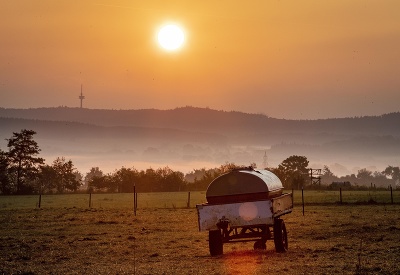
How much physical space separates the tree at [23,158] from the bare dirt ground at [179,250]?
86762 millimetres

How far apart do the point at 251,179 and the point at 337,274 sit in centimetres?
594

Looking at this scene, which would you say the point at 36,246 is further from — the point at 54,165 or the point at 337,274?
the point at 54,165

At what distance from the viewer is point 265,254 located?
72.2 ft

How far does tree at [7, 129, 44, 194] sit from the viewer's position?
406 ft

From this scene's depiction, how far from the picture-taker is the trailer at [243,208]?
69.0ft

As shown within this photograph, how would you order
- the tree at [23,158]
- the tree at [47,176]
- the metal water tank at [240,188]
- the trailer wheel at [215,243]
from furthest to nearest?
the tree at [47,176], the tree at [23,158], the metal water tank at [240,188], the trailer wheel at [215,243]

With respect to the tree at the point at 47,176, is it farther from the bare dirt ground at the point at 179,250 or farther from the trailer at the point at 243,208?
the trailer at the point at 243,208

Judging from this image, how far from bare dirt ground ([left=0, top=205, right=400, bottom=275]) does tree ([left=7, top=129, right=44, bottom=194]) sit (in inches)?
3416

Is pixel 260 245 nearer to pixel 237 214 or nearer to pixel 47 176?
pixel 237 214

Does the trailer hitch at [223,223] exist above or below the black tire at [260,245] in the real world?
above

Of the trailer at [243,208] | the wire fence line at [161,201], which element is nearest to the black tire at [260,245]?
the trailer at [243,208]

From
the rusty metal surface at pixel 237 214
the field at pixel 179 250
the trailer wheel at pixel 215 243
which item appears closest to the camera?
the field at pixel 179 250

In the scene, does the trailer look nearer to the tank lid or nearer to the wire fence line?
the tank lid

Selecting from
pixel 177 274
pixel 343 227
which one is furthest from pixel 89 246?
pixel 343 227
